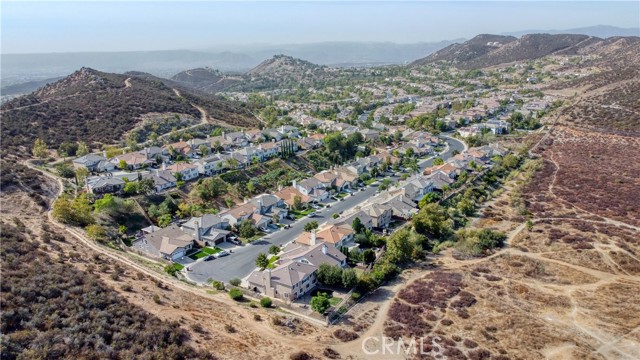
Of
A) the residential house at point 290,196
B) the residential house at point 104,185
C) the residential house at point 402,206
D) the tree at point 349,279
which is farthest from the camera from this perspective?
the residential house at point 290,196

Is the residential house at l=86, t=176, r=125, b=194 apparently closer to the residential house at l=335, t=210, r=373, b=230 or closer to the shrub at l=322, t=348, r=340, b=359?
the residential house at l=335, t=210, r=373, b=230

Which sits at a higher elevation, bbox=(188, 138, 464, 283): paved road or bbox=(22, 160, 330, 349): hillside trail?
bbox=(22, 160, 330, 349): hillside trail

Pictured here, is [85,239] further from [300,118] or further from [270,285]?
[300,118]

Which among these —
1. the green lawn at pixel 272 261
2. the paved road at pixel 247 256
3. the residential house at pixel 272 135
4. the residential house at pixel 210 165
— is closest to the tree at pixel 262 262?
the green lawn at pixel 272 261

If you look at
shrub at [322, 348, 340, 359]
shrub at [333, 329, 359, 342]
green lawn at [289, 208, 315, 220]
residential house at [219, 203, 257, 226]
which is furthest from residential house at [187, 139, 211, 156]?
shrub at [322, 348, 340, 359]

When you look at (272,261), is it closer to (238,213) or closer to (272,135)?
(238,213)

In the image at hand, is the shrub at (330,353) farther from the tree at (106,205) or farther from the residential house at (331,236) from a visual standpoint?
the tree at (106,205)
